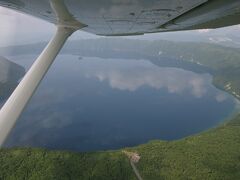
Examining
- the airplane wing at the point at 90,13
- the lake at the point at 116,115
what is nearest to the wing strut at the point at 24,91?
the airplane wing at the point at 90,13

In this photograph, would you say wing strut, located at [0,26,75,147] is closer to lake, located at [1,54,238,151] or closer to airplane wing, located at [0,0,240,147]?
airplane wing, located at [0,0,240,147]

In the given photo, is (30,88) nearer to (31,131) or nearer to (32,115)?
(31,131)

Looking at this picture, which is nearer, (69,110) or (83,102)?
(69,110)

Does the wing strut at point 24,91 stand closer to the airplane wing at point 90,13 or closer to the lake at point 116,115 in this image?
the airplane wing at point 90,13

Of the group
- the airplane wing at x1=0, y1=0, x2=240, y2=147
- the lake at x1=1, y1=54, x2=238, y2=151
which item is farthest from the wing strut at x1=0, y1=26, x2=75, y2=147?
the lake at x1=1, y1=54, x2=238, y2=151

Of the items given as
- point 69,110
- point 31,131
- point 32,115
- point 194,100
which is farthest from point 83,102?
point 194,100
